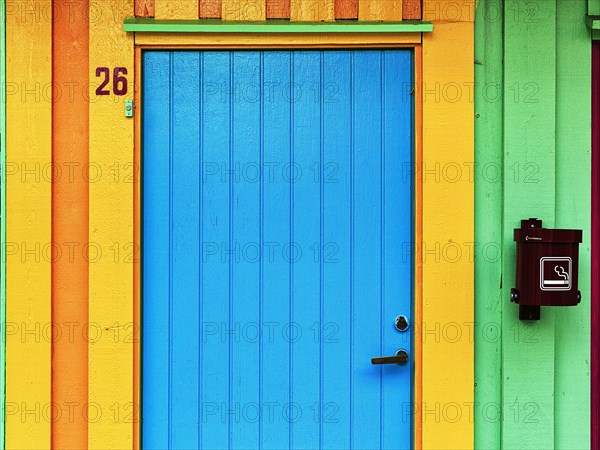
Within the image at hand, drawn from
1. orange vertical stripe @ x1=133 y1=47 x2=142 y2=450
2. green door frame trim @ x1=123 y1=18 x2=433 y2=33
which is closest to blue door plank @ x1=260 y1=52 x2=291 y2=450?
green door frame trim @ x1=123 y1=18 x2=433 y2=33

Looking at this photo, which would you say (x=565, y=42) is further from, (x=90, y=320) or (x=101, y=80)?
(x=90, y=320)

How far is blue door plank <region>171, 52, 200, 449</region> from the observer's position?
2.74 meters

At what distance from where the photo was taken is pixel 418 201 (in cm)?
272

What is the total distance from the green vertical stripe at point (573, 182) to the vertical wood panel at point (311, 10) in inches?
43.6

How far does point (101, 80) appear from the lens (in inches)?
106

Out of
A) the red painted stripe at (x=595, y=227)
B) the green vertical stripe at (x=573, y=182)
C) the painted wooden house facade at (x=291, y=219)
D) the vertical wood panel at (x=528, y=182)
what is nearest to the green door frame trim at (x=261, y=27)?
the painted wooden house facade at (x=291, y=219)

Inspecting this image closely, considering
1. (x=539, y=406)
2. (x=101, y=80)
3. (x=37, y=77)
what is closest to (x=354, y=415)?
(x=539, y=406)

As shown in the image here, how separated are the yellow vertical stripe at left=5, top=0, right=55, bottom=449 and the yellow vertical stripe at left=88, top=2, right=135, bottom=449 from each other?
0.21 metres

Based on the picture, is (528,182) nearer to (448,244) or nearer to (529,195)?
(529,195)

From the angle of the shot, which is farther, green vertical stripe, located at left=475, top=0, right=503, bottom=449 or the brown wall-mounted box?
green vertical stripe, located at left=475, top=0, right=503, bottom=449

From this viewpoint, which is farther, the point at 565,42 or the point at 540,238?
the point at 565,42

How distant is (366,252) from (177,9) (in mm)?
1476

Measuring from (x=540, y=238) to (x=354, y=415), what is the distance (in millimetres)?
1206

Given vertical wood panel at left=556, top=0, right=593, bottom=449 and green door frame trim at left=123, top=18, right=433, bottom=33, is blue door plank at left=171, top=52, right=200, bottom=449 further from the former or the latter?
vertical wood panel at left=556, top=0, right=593, bottom=449
